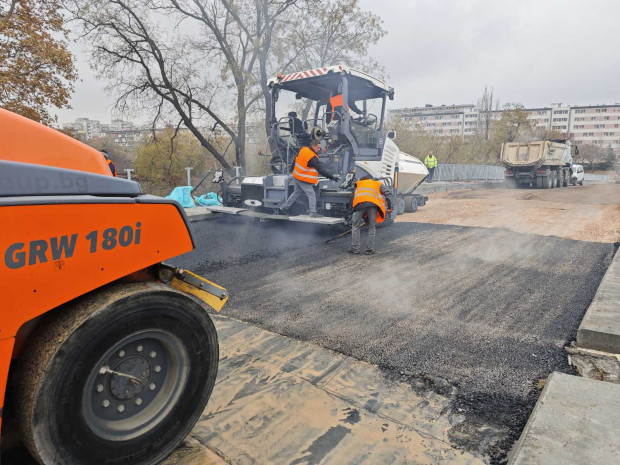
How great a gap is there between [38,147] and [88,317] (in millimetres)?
893

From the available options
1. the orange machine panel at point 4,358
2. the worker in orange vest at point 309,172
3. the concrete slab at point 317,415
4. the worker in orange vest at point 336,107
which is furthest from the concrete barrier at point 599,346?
the worker in orange vest at point 336,107

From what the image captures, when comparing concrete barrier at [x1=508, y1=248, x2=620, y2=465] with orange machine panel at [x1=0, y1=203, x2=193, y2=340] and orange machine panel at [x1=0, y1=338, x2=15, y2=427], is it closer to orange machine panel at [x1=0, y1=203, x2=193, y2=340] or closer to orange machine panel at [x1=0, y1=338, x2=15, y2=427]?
orange machine panel at [x1=0, y1=203, x2=193, y2=340]

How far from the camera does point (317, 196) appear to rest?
8.06 metres

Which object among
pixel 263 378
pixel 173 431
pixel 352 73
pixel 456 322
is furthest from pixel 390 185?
pixel 173 431

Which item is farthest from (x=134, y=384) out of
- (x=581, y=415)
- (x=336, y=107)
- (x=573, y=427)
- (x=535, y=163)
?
(x=535, y=163)

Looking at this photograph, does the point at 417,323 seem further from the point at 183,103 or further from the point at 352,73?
the point at 183,103

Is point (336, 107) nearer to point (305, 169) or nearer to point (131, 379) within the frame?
point (305, 169)

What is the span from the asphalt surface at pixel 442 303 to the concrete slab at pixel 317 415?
164 mm

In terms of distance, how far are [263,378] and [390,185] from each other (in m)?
7.34

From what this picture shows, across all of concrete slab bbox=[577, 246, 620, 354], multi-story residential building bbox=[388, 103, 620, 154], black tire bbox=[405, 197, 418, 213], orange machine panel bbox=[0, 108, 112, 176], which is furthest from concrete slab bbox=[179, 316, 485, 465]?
multi-story residential building bbox=[388, 103, 620, 154]

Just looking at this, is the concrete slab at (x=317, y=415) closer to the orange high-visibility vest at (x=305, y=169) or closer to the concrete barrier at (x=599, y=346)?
the concrete barrier at (x=599, y=346)

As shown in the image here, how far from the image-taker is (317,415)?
2.46m

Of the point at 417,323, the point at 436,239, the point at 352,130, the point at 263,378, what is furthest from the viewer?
the point at 352,130

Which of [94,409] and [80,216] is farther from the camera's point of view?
[94,409]
